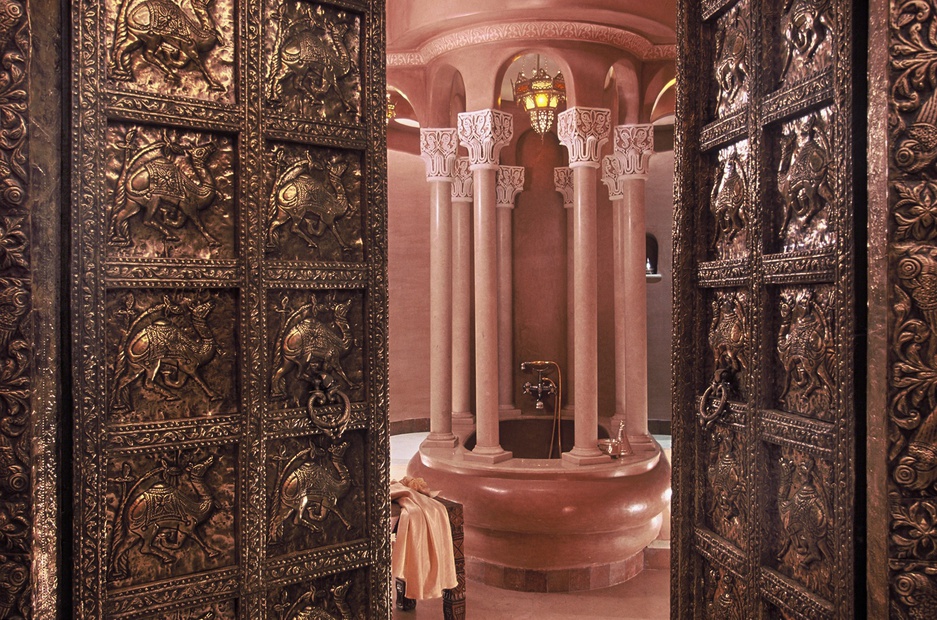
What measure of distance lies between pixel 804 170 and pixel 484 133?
171 inches

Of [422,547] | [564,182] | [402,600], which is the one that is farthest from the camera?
[564,182]

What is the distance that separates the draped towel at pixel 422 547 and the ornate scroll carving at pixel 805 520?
2538 millimetres

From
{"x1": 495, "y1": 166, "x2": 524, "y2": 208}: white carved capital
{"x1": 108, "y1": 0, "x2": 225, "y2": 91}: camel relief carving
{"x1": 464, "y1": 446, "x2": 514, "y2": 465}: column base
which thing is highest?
{"x1": 495, "y1": 166, "x2": 524, "y2": 208}: white carved capital

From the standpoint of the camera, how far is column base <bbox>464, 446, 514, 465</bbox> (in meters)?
5.59

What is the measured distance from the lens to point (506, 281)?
7.96 m

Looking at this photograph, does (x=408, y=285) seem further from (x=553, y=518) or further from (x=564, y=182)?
(x=553, y=518)

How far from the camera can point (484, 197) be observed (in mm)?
5910

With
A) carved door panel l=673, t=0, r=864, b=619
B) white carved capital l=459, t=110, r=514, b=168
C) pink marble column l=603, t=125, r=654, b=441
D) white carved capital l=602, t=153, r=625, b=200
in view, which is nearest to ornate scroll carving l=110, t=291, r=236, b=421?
carved door panel l=673, t=0, r=864, b=619

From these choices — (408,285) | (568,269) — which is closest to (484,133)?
(568,269)

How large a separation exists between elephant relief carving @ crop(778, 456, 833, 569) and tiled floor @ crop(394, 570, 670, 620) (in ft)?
10.8

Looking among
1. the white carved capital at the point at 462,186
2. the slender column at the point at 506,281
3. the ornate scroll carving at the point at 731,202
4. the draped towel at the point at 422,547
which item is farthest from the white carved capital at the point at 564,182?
the ornate scroll carving at the point at 731,202

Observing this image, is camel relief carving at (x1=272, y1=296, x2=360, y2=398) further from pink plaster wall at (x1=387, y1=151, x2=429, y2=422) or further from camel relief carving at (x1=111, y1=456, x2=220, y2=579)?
pink plaster wall at (x1=387, y1=151, x2=429, y2=422)

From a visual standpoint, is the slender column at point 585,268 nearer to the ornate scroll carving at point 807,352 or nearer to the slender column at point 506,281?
the slender column at point 506,281

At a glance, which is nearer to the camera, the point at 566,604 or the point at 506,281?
the point at 566,604
